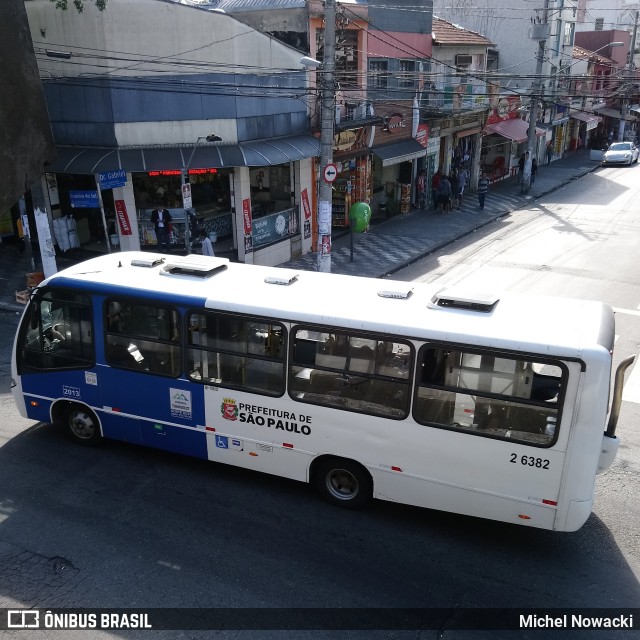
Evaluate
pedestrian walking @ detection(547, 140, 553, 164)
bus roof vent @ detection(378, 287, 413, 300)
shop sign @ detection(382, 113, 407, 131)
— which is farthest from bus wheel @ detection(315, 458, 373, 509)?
pedestrian walking @ detection(547, 140, 553, 164)

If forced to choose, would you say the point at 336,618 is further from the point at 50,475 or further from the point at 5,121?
the point at 5,121

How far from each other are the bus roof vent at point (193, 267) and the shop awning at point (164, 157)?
29.0 ft

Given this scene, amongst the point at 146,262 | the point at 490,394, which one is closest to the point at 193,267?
the point at 146,262

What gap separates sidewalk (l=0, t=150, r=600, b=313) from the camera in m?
19.4

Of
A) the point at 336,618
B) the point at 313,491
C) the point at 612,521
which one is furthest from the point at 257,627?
the point at 612,521

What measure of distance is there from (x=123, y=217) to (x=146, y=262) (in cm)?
939

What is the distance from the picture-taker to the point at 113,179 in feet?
56.2

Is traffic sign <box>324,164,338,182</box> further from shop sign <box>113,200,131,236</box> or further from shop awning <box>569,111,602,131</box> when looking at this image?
shop awning <box>569,111,602,131</box>

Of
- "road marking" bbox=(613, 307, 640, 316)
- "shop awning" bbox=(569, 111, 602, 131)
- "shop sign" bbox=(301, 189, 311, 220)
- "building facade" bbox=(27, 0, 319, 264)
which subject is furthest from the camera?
"shop awning" bbox=(569, 111, 602, 131)

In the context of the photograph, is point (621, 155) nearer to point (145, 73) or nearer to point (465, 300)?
point (145, 73)

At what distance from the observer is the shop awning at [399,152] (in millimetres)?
25125

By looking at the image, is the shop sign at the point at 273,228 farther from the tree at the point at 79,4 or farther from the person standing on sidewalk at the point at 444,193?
the person standing on sidewalk at the point at 444,193

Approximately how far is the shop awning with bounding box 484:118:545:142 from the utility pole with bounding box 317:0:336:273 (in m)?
21.2

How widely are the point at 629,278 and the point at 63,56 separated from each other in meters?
17.2
